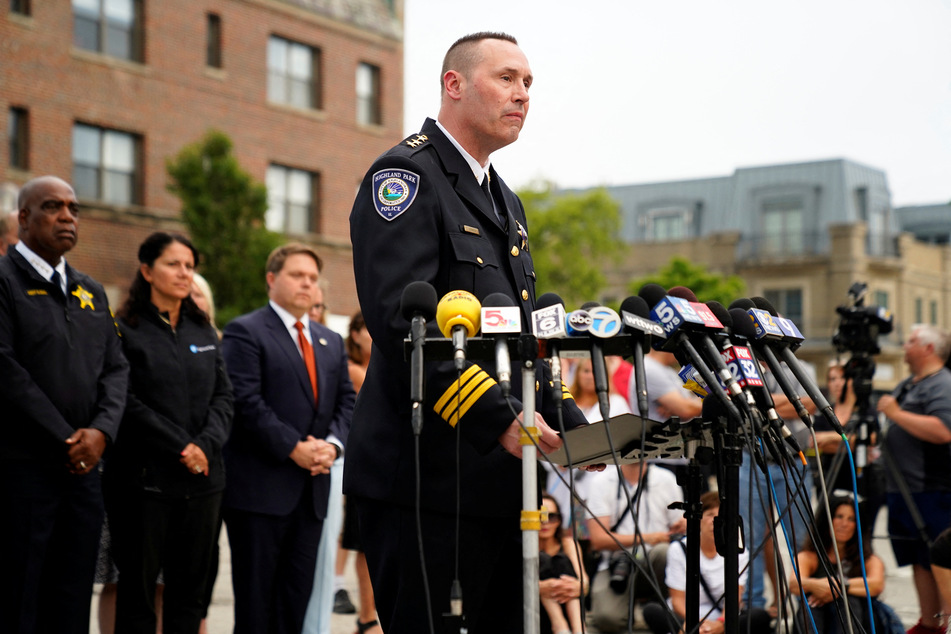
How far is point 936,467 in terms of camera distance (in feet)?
25.4

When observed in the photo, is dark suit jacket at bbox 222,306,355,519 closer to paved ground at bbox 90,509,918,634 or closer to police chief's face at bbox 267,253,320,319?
police chief's face at bbox 267,253,320,319

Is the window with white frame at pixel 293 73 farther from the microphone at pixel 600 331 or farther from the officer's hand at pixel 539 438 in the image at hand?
the microphone at pixel 600 331

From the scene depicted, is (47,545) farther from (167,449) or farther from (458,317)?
(458,317)

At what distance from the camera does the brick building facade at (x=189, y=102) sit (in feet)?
72.0

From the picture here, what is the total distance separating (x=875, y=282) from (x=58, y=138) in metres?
41.2

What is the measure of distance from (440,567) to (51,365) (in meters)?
2.79

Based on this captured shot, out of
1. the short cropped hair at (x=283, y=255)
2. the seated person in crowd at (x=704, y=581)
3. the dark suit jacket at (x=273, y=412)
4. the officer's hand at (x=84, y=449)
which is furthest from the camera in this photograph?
the seated person in crowd at (x=704, y=581)

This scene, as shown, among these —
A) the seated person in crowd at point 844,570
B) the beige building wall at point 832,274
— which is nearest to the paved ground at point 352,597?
the seated person in crowd at point 844,570

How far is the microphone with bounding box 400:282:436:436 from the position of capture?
2580 mm

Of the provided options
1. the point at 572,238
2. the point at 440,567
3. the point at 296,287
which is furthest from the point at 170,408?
the point at 572,238

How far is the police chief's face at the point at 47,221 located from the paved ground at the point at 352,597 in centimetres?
299

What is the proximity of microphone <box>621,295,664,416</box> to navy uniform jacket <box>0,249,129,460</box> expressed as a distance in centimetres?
321

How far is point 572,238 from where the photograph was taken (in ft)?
137

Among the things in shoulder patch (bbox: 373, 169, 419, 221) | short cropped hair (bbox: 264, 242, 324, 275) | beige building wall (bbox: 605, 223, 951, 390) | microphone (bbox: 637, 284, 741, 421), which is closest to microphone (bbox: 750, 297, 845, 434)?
microphone (bbox: 637, 284, 741, 421)
